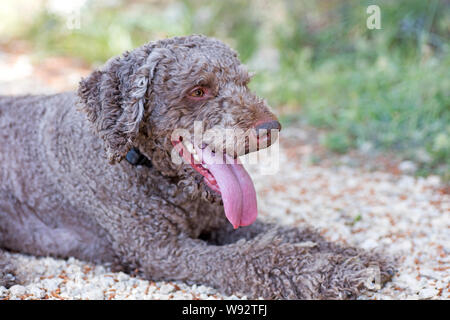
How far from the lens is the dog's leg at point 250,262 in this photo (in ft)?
8.83

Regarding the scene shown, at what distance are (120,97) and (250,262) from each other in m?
1.13

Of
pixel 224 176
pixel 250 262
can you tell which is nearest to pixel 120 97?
pixel 224 176

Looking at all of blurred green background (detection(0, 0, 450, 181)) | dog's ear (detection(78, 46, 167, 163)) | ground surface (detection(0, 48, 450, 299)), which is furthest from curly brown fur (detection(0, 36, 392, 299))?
blurred green background (detection(0, 0, 450, 181))

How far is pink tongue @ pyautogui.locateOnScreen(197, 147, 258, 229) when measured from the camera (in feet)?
8.87

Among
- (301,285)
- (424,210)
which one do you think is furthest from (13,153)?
(424,210)

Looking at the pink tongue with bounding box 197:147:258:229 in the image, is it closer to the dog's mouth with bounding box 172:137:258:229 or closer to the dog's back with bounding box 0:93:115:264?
the dog's mouth with bounding box 172:137:258:229

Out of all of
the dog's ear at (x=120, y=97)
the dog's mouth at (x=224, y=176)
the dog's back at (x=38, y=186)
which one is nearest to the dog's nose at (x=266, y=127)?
the dog's mouth at (x=224, y=176)

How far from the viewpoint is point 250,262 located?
9.17 ft

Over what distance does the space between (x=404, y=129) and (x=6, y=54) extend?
600 centimetres

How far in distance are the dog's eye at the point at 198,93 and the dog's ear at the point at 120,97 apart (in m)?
0.23

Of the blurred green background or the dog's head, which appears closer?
the dog's head

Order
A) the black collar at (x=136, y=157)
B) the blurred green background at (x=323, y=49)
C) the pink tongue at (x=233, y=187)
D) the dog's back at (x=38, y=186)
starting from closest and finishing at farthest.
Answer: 1. the pink tongue at (x=233, y=187)
2. the black collar at (x=136, y=157)
3. the dog's back at (x=38, y=186)
4. the blurred green background at (x=323, y=49)

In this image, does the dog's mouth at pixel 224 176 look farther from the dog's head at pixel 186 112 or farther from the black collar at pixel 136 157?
the black collar at pixel 136 157

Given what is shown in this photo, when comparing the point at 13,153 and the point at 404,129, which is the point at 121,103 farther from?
the point at 404,129
